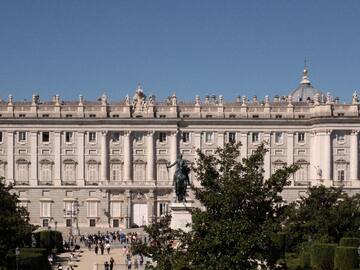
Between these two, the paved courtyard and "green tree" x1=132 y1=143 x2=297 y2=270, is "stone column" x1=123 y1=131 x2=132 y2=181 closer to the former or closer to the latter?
the paved courtyard

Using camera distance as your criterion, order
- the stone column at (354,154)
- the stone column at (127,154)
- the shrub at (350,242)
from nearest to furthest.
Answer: the shrub at (350,242), the stone column at (127,154), the stone column at (354,154)

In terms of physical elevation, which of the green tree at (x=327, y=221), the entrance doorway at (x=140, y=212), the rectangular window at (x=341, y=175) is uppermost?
the rectangular window at (x=341, y=175)

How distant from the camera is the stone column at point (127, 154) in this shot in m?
103

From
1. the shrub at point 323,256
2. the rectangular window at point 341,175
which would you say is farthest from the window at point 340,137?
the shrub at point 323,256

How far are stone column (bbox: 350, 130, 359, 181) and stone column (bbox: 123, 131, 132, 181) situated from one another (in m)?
23.9

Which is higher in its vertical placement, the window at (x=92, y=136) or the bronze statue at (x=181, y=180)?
the window at (x=92, y=136)

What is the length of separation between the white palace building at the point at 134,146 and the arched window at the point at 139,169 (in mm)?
108

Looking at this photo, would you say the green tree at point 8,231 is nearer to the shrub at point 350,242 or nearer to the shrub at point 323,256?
the shrub at point 323,256

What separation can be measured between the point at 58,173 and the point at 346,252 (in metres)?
53.5

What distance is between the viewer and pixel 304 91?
12525 centimetres

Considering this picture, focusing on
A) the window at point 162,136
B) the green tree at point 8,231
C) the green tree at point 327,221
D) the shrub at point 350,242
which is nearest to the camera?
the green tree at point 8,231

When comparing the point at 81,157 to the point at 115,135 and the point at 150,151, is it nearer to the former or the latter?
the point at 115,135

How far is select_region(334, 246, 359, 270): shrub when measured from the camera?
5334 cm

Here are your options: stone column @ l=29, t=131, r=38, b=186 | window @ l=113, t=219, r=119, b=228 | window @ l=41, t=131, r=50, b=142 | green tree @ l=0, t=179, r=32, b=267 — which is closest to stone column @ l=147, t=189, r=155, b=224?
window @ l=113, t=219, r=119, b=228
